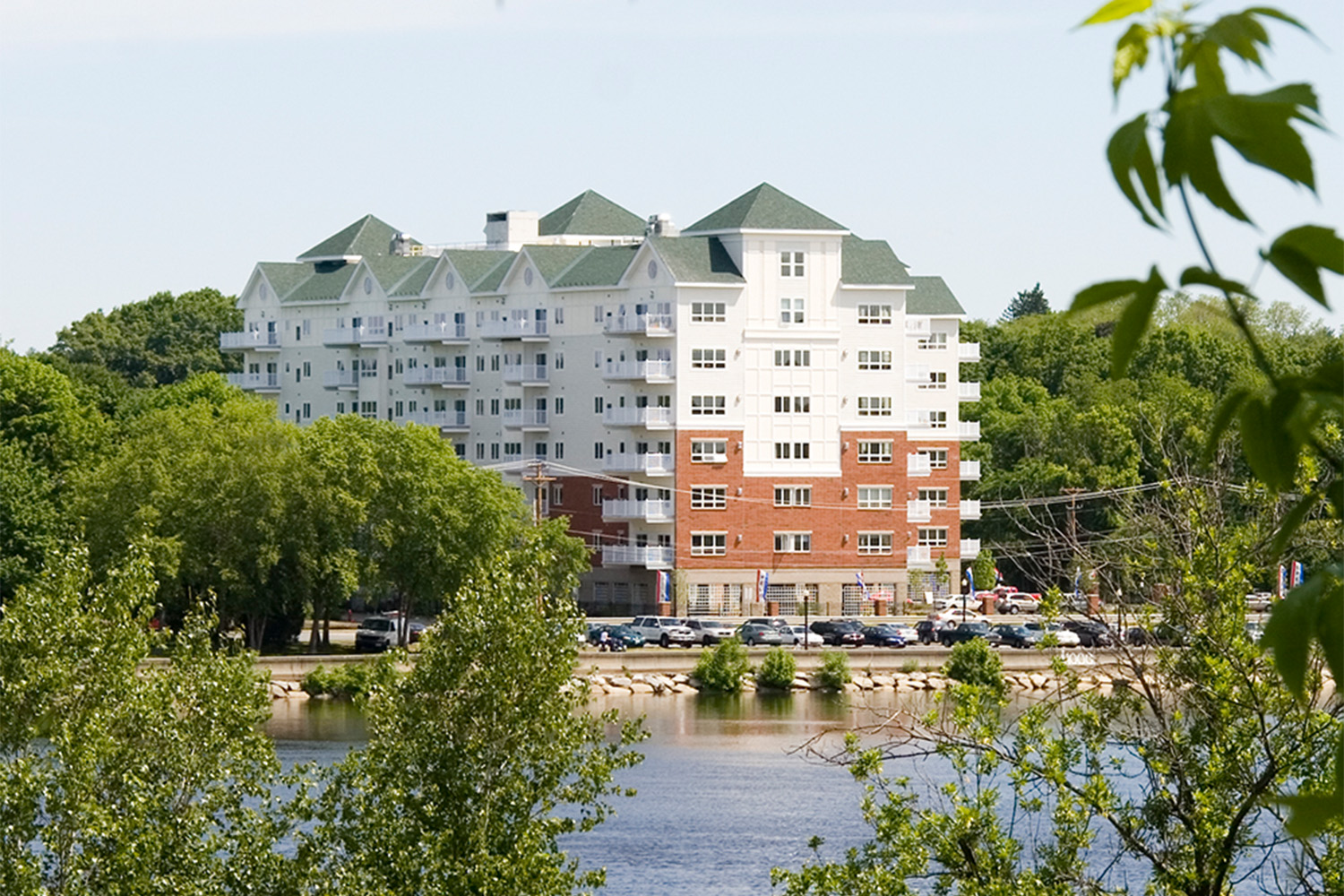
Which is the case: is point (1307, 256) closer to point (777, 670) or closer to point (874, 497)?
point (777, 670)

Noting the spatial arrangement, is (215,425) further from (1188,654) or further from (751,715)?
(1188,654)

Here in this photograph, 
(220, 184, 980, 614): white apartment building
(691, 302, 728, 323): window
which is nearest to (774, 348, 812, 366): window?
(220, 184, 980, 614): white apartment building

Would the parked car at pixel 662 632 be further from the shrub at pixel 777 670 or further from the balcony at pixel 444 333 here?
the balcony at pixel 444 333

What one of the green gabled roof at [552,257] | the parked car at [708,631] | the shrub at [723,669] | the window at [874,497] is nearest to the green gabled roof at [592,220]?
the green gabled roof at [552,257]

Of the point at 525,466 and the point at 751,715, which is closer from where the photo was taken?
the point at 751,715

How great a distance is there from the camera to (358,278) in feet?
328

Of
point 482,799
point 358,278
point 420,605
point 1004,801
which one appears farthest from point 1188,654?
point 358,278

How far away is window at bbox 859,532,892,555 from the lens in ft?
287

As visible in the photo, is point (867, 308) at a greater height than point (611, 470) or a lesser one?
greater

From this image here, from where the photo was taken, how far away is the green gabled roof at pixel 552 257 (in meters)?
91.1

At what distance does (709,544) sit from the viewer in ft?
280

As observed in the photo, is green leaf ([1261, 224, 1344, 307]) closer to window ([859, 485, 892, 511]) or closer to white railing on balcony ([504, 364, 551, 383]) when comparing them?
window ([859, 485, 892, 511])

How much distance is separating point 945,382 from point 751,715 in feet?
109

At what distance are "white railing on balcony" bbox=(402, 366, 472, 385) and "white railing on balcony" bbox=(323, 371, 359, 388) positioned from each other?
5527mm
